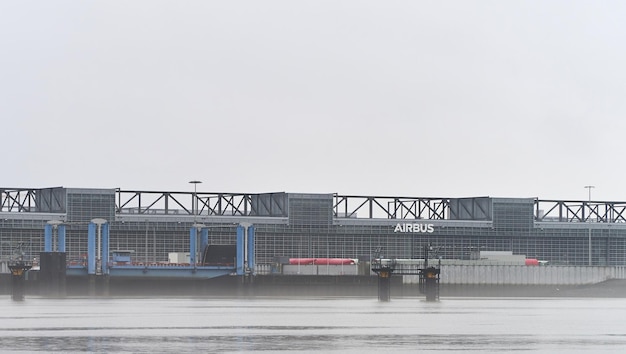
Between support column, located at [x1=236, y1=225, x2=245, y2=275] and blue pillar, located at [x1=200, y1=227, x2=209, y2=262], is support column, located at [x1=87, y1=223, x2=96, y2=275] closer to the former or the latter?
support column, located at [x1=236, y1=225, x2=245, y2=275]

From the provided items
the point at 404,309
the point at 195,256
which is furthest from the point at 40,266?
the point at 404,309

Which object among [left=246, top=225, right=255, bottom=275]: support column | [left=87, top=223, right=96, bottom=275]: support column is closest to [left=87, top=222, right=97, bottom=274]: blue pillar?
[left=87, top=223, right=96, bottom=275]: support column

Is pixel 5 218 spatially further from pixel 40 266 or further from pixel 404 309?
pixel 404 309

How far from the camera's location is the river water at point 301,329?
81.5 m

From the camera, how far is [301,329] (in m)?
97.6

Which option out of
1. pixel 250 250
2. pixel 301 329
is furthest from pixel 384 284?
pixel 301 329

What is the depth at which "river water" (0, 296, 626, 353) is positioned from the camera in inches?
3209

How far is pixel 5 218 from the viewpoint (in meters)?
192

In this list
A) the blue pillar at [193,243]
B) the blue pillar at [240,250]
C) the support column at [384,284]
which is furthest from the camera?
the blue pillar at [193,243]

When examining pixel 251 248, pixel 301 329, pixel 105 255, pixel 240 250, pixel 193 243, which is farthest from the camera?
pixel 193 243

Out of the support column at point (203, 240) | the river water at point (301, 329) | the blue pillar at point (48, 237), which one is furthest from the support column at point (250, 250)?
the river water at point (301, 329)

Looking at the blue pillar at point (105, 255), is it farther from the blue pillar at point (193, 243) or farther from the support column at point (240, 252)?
the support column at point (240, 252)

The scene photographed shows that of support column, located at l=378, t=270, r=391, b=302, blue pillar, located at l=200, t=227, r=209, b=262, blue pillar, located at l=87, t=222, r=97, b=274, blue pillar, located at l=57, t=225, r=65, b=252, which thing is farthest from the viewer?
blue pillar, located at l=200, t=227, r=209, b=262

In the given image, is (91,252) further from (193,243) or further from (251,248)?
(251,248)
